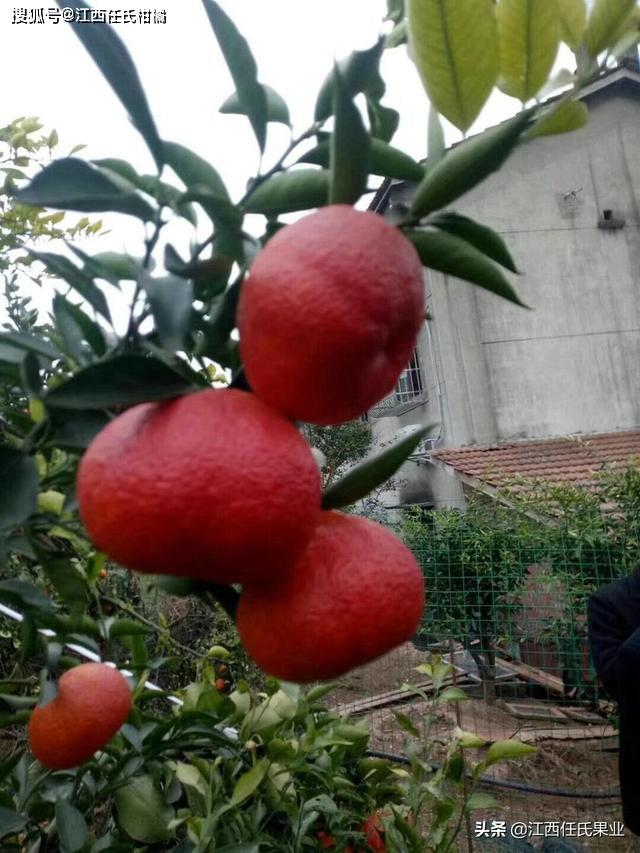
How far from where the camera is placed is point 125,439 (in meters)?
0.44

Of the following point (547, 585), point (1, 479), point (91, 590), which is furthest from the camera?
point (547, 585)

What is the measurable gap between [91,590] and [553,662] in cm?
478

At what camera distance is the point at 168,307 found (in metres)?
0.48

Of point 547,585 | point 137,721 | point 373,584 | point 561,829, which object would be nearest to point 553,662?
point 547,585

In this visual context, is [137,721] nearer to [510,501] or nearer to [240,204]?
[240,204]

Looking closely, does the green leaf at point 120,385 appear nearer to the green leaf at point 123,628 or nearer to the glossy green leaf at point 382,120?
the glossy green leaf at point 382,120

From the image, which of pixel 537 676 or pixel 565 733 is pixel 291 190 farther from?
pixel 537 676

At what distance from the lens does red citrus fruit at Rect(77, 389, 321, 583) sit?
41 centimetres

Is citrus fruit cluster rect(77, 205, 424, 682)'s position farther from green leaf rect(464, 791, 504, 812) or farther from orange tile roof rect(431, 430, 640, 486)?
orange tile roof rect(431, 430, 640, 486)

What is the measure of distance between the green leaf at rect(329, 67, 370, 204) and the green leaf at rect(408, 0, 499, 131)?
143 millimetres

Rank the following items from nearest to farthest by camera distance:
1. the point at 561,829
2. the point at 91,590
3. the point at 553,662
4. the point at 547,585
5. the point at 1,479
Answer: the point at 1,479, the point at 91,590, the point at 561,829, the point at 547,585, the point at 553,662

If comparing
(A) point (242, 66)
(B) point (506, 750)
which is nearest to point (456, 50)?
(A) point (242, 66)

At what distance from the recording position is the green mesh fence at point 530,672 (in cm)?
375

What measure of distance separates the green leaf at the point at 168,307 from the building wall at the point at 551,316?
8187mm
